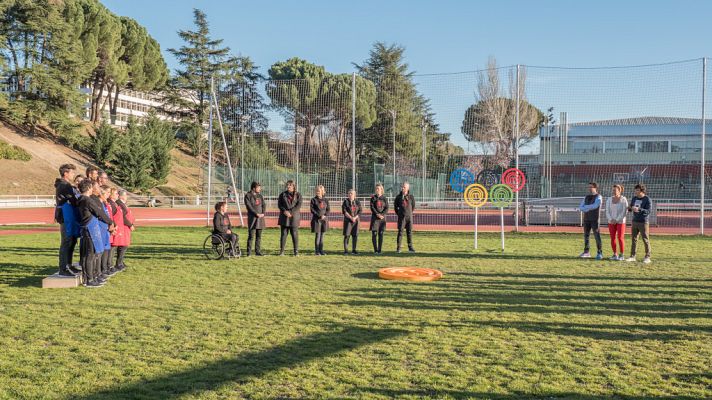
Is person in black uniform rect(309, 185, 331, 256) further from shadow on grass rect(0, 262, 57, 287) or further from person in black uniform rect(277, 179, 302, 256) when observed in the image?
shadow on grass rect(0, 262, 57, 287)

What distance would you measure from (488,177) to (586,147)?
31.0ft

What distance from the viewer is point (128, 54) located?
66.6 meters

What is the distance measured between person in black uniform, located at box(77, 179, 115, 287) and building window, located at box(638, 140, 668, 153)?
18.6 meters

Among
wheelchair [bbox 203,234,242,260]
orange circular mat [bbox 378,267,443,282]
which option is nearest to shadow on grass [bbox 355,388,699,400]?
orange circular mat [bbox 378,267,443,282]

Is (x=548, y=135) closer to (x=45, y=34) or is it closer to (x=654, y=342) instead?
(x=654, y=342)

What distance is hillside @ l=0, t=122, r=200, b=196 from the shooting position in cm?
4381

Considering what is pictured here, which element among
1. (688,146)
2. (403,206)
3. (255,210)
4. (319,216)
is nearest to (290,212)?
(319,216)

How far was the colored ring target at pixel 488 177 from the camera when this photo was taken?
18259 millimetres

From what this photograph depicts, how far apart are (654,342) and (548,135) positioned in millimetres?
19912

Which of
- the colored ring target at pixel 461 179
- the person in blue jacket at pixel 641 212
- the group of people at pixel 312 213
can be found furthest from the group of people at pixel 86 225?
the person in blue jacket at pixel 641 212

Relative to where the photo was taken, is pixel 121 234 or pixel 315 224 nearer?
pixel 121 234

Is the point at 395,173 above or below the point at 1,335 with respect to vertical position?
above

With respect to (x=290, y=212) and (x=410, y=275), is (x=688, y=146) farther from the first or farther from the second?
(x=410, y=275)

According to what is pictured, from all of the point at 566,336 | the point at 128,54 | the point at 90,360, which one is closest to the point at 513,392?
the point at 566,336
